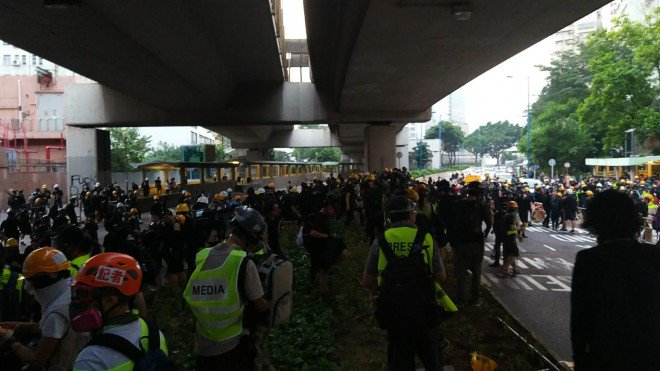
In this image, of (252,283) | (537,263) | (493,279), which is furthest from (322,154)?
(252,283)

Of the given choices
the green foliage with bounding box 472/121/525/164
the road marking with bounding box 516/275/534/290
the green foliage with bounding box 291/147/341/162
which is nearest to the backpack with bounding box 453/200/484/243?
the road marking with bounding box 516/275/534/290

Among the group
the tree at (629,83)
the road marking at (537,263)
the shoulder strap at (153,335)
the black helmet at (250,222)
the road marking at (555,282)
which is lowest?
the road marking at (537,263)

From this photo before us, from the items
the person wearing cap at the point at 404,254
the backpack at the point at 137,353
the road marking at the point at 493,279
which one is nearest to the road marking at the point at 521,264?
the road marking at the point at 493,279

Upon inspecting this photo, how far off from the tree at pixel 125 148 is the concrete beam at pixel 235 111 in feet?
69.7

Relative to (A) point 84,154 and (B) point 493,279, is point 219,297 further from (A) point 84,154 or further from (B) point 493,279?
(A) point 84,154

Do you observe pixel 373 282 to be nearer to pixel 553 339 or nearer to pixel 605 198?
pixel 605 198

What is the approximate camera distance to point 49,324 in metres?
3.24

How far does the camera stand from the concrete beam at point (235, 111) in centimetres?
2636

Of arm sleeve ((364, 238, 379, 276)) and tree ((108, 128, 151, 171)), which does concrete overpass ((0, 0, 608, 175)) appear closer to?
arm sleeve ((364, 238, 379, 276))

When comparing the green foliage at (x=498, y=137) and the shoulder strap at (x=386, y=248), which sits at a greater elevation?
the green foliage at (x=498, y=137)

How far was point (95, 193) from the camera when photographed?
21375mm

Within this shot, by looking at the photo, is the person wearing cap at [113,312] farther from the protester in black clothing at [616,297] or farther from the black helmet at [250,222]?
the protester in black clothing at [616,297]

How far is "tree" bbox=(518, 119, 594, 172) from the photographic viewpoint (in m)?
49.2

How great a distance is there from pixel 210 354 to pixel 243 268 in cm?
69
